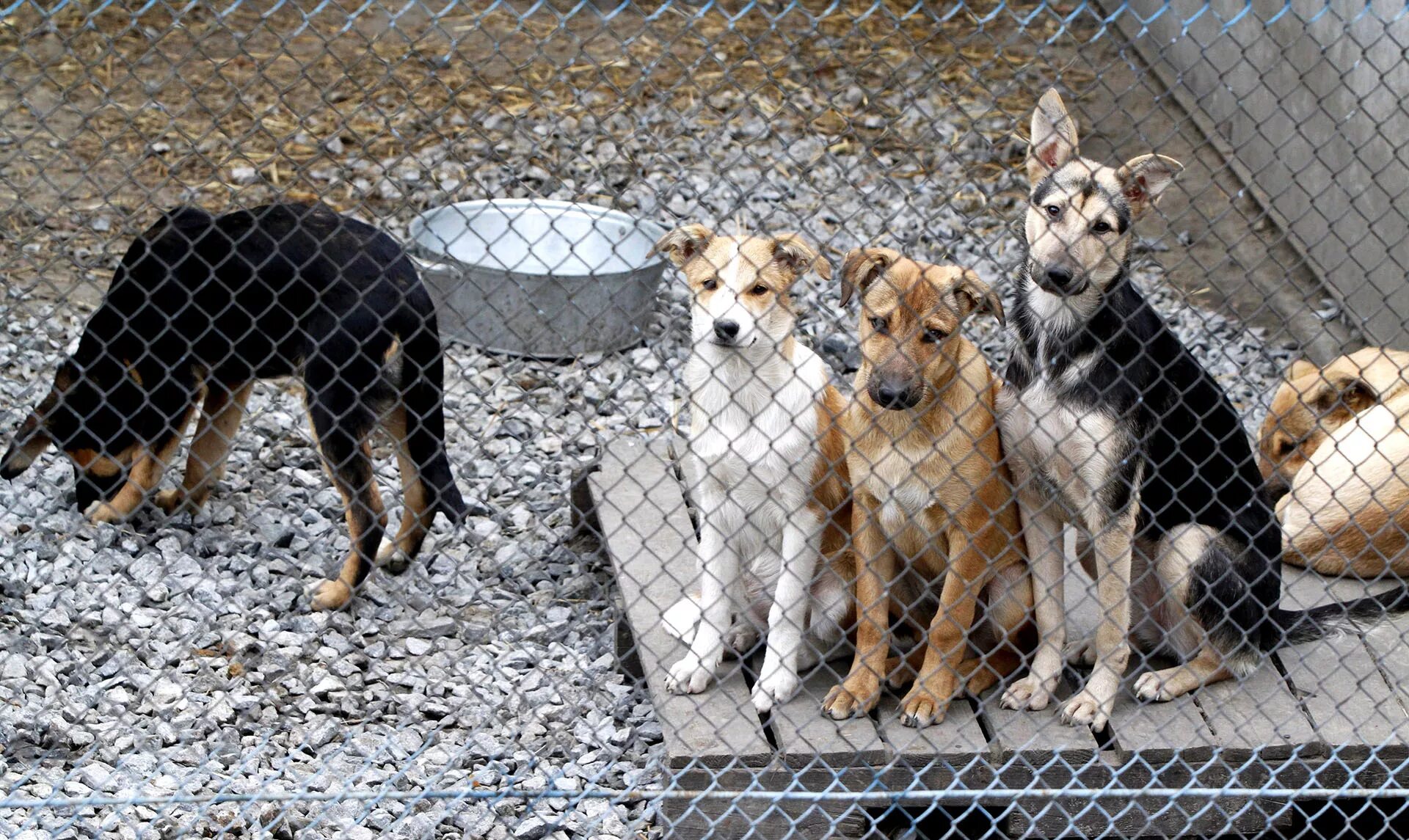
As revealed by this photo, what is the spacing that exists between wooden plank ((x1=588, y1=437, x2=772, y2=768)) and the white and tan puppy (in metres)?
0.08

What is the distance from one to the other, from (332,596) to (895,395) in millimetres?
2259

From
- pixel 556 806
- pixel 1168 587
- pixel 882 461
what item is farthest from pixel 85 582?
pixel 1168 587

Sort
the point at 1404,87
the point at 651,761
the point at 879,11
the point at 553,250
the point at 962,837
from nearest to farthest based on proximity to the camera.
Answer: the point at 962,837 < the point at 651,761 < the point at 1404,87 < the point at 553,250 < the point at 879,11

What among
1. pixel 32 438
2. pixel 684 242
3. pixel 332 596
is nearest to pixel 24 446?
pixel 32 438

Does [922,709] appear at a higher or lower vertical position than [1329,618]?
higher

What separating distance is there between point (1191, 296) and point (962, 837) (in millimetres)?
4478

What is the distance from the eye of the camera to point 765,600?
4.45m

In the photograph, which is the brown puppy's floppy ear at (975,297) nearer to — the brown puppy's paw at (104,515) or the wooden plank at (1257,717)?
the wooden plank at (1257,717)

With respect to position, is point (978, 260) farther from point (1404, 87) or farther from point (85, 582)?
point (85, 582)

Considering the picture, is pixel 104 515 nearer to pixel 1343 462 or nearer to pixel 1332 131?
pixel 1343 462

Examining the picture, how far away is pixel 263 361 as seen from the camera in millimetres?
4898

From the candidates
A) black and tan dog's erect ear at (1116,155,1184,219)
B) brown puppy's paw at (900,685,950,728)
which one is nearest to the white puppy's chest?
brown puppy's paw at (900,685,950,728)

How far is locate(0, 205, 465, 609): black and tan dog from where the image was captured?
4758 mm

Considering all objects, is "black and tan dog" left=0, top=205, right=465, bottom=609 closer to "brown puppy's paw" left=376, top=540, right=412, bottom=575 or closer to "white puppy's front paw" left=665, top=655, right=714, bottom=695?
"brown puppy's paw" left=376, top=540, right=412, bottom=575
